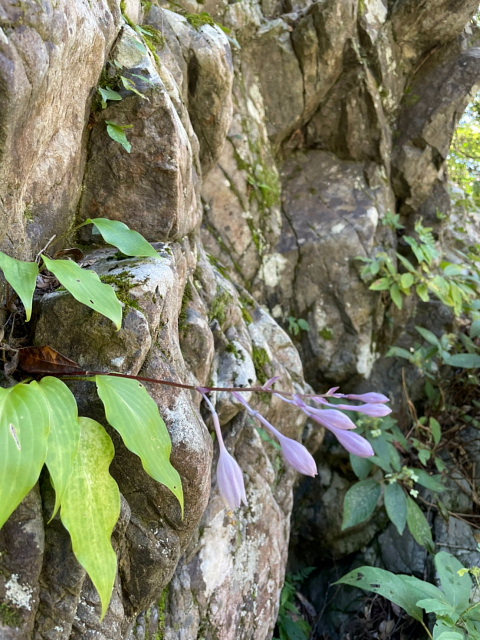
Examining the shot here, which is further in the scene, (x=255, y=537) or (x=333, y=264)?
(x=333, y=264)

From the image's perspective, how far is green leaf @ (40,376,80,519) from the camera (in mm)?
1314

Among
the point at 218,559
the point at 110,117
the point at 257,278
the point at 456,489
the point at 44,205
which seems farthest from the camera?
the point at 257,278

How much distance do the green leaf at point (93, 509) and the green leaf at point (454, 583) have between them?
206 centimetres

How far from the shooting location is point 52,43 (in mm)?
1655

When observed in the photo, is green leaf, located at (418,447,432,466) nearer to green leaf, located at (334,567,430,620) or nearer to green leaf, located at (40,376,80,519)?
green leaf, located at (334,567,430,620)

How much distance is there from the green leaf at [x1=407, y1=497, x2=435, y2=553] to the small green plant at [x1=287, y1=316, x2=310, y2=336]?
5.64 ft

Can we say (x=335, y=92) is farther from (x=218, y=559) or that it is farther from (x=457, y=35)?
(x=218, y=559)

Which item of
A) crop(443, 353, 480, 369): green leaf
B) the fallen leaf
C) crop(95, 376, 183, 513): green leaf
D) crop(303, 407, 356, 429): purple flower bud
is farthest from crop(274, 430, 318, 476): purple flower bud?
crop(443, 353, 480, 369): green leaf

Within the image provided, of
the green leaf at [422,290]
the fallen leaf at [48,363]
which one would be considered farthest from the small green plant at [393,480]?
the fallen leaf at [48,363]

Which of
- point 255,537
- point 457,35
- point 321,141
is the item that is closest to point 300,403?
point 255,537

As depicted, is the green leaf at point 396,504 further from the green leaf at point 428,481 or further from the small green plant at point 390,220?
the small green plant at point 390,220

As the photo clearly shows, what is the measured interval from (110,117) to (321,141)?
3243 millimetres

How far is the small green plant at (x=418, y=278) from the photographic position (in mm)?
4414

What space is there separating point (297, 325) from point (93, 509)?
334cm
